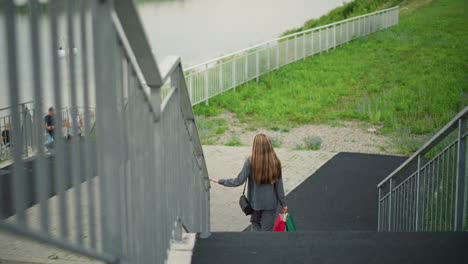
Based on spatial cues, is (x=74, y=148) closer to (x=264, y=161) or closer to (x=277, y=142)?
(x=264, y=161)

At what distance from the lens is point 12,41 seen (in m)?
1.25

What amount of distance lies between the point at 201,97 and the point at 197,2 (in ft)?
82.3

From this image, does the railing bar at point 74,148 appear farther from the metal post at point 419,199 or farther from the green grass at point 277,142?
the green grass at point 277,142

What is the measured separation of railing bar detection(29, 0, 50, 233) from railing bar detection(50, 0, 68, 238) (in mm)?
63

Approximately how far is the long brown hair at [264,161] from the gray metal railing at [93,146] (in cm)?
327

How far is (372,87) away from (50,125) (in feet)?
68.4

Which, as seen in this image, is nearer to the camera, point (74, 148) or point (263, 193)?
point (74, 148)

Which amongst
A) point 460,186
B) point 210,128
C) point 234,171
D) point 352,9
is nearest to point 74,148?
point 460,186

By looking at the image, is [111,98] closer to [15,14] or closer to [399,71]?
[15,14]

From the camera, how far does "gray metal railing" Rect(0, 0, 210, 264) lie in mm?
1329

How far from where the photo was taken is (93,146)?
170cm

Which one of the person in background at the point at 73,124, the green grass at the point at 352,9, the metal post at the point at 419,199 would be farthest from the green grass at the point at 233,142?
the green grass at the point at 352,9

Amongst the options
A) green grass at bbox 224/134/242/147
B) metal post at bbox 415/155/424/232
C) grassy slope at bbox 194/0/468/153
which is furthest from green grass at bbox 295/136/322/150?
metal post at bbox 415/155/424/232

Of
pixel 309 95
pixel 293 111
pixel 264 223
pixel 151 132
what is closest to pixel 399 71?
pixel 309 95
